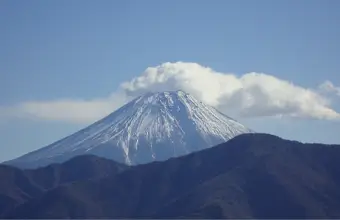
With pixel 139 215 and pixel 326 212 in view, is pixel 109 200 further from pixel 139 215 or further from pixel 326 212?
pixel 326 212

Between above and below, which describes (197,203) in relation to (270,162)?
below

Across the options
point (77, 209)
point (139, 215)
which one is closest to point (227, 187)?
point (139, 215)

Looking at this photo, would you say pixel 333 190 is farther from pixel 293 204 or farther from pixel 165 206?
pixel 165 206

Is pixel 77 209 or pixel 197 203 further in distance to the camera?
pixel 77 209

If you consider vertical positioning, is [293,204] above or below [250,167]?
below

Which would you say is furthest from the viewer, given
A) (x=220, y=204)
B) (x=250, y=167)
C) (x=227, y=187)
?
(x=250, y=167)

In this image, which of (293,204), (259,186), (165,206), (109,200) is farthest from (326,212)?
(109,200)

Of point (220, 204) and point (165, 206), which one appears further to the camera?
point (165, 206)

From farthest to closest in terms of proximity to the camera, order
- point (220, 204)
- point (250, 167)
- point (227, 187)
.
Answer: point (250, 167) → point (227, 187) → point (220, 204)
